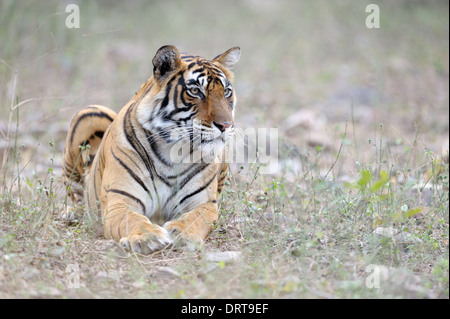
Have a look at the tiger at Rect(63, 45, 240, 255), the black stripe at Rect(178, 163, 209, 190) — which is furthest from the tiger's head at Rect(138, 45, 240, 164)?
the black stripe at Rect(178, 163, 209, 190)

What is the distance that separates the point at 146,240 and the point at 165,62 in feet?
4.52

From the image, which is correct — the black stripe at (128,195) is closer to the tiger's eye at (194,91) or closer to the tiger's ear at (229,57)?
the tiger's eye at (194,91)

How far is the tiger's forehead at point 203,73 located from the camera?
15.3 ft

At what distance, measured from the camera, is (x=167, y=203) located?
4895mm

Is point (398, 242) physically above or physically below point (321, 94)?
below

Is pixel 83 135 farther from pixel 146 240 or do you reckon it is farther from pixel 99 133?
pixel 146 240

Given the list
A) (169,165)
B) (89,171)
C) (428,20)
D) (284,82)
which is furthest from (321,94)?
(169,165)

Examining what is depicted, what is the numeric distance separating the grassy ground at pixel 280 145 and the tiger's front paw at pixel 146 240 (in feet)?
0.26

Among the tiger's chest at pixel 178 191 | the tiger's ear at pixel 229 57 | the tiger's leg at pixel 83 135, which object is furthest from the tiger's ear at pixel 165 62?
the tiger's leg at pixel 83 135

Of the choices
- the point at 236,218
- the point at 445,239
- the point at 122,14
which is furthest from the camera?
the point at 122,14

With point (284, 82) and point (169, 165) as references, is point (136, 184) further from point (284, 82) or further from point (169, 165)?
point (284, 82)

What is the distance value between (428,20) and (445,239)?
398 inches

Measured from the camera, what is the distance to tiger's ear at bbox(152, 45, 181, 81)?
15.2 ft

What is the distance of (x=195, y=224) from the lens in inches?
178
